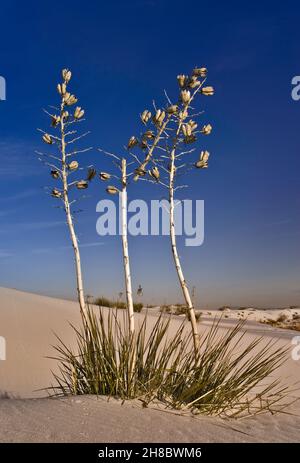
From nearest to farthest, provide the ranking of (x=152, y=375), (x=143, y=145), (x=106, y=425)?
(x=106, y=425)
(x=152, y=375)
(x=143, y=145)

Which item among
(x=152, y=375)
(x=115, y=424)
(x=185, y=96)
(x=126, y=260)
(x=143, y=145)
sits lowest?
(x=115, y=424)

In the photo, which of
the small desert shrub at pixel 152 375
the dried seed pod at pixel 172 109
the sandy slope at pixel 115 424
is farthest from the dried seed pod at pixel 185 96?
the sandy slope at pixel 115 424

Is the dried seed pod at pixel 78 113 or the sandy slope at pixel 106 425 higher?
the dried seed pod at pixel 78 113

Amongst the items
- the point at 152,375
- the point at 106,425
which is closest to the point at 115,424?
the point at 106,425

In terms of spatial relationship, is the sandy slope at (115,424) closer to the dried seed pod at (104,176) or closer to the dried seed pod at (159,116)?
the dried seed pod at (104,176)

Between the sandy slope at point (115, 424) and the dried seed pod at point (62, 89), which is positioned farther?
the dried seed pod at point (62, 89)

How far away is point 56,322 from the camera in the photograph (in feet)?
42.1

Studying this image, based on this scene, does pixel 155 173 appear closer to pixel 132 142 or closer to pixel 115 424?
pixel 132 142

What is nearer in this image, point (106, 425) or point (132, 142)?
point (106, 425)

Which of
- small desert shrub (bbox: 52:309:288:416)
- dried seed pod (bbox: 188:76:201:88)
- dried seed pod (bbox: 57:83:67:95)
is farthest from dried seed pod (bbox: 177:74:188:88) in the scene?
small desert shrub (bbox: 52:309:288:416)

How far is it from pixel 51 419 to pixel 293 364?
7.81 meters

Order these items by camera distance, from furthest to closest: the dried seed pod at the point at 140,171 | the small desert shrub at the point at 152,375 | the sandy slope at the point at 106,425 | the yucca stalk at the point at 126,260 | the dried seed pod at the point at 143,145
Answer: the dried seed pod at the point at 143,145 → the dried seed pod at the point at 140,171 → the yucca stalk at the point at 126,260 → the small desert shrub at the point at 152,375 → the sandy slope at the point at 106,425

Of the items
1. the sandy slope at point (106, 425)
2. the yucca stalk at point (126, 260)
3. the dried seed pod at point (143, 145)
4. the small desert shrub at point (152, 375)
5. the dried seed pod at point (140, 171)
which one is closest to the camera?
the sandy slope at point (106, 425)
